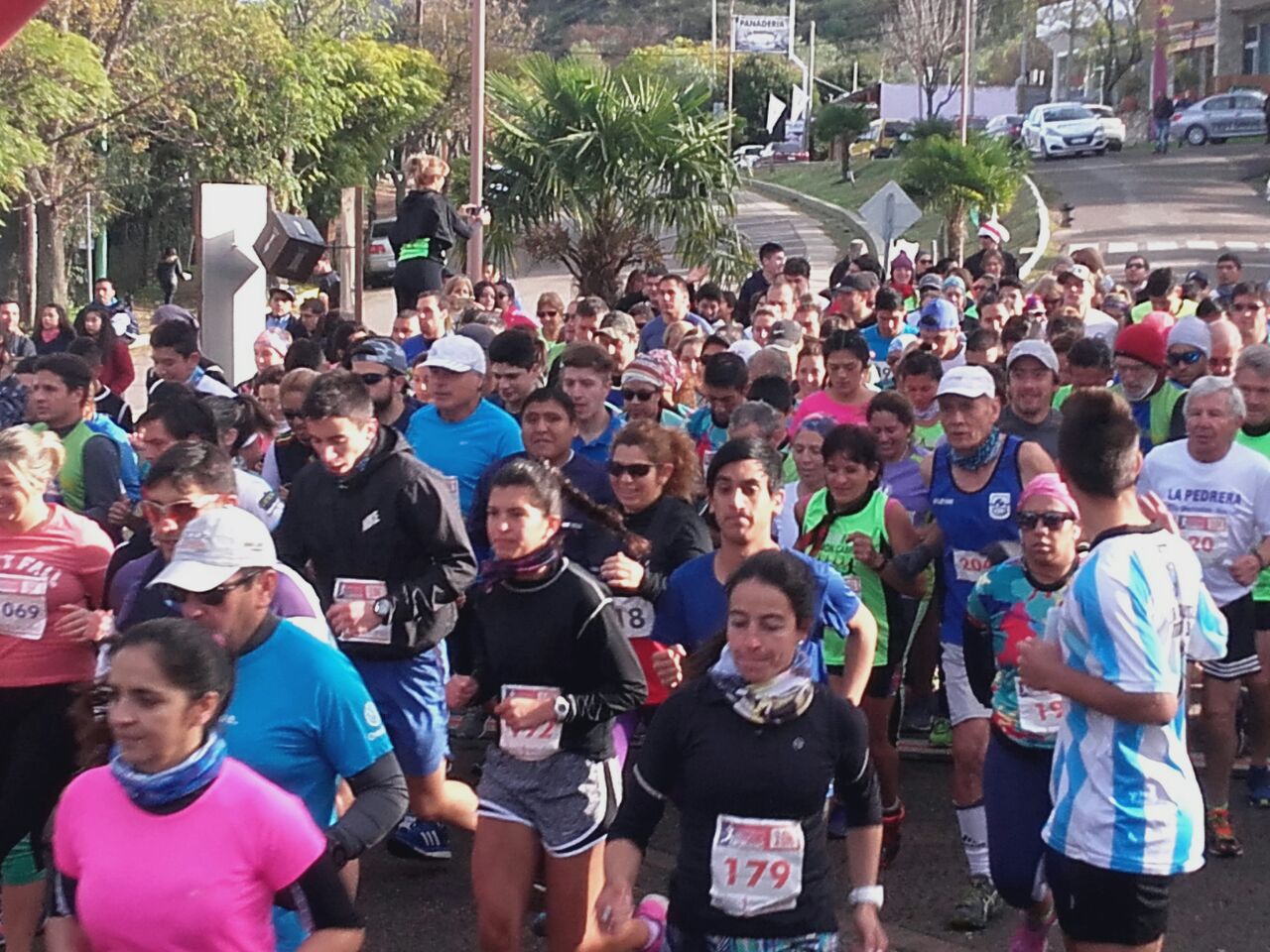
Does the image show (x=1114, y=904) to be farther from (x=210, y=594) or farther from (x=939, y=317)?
(x=939, y=317)

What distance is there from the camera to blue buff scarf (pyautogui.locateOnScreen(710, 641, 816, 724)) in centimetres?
415

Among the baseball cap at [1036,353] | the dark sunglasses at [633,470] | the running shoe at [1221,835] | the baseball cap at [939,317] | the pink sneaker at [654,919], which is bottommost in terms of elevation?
the running shoe at [1221,835]

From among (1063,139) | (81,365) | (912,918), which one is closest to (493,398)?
(81,365)

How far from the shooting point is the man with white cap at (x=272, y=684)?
13.2ft

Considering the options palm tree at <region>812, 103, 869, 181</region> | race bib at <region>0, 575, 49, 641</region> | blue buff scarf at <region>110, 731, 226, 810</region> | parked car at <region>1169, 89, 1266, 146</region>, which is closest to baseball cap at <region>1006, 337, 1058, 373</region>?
race bib at <region>0, 575, 49, 641</region>

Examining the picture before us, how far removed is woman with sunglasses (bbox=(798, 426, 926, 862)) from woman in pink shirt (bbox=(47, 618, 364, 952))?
3572mm

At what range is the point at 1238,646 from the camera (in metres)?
7.23

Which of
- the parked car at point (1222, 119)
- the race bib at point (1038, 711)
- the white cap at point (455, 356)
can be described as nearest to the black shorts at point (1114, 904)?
the race bib at point (1038, 711)

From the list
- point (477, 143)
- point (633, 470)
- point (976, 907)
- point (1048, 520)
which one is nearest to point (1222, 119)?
point (477, 143)

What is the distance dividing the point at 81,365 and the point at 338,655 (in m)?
3.47

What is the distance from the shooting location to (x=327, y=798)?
14.0 ft

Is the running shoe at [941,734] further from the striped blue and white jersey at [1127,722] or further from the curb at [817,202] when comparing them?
the curb at [817,202]

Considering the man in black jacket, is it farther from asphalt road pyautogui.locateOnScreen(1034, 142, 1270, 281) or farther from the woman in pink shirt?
asphalt road pyautogui.locateOnScreen(1034, 142, 1270, 281)

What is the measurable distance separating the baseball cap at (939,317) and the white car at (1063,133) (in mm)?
44590
